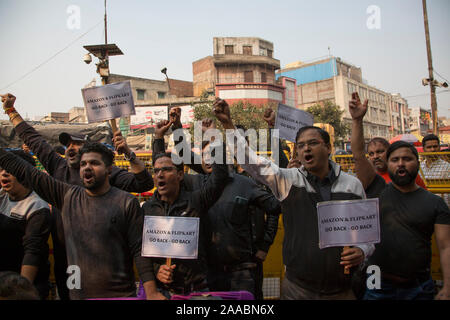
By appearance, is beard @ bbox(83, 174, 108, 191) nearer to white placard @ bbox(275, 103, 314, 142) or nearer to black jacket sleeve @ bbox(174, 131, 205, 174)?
black jacket sleeve @ bbox(174, 131, 205, 174)

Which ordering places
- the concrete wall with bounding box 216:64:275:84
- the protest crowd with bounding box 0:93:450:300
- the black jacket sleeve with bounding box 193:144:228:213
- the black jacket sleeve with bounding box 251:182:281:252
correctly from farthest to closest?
the concrete wall with bounding box 216:64:275:84
the black jacket sleeve with bounding box 251:182:281:252
the black jacket sleeve with bounding box 193:144:228:213
the protest crowd with bounding box 0:93:450:300

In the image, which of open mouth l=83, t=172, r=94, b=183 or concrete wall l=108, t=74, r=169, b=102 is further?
concrete wall l=108, t=74, r=169, b=102

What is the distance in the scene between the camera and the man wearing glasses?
2256 millimetres

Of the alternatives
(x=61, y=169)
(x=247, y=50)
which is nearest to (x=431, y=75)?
(x=61, y=169)

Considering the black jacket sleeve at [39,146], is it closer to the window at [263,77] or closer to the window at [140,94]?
the window at [140,94]

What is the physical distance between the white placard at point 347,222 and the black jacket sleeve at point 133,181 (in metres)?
1.55

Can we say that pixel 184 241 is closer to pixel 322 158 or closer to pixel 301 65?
pixel 322 158

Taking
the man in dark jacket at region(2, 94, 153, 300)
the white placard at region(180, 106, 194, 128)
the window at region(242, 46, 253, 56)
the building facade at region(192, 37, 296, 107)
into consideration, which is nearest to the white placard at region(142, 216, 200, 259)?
the man in dark jacket at region(2, 94, 153, 300)

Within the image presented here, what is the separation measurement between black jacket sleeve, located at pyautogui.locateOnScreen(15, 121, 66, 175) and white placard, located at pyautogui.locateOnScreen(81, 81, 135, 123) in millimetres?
575

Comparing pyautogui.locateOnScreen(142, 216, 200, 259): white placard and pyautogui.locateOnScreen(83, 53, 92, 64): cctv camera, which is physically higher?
pyautogui.locateOnScreen(83, 53, 92, 64): cctv camera

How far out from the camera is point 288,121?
3.38 metres

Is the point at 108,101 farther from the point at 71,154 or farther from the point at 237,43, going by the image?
the point at 237,43

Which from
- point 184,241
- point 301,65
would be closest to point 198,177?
point 184,241
